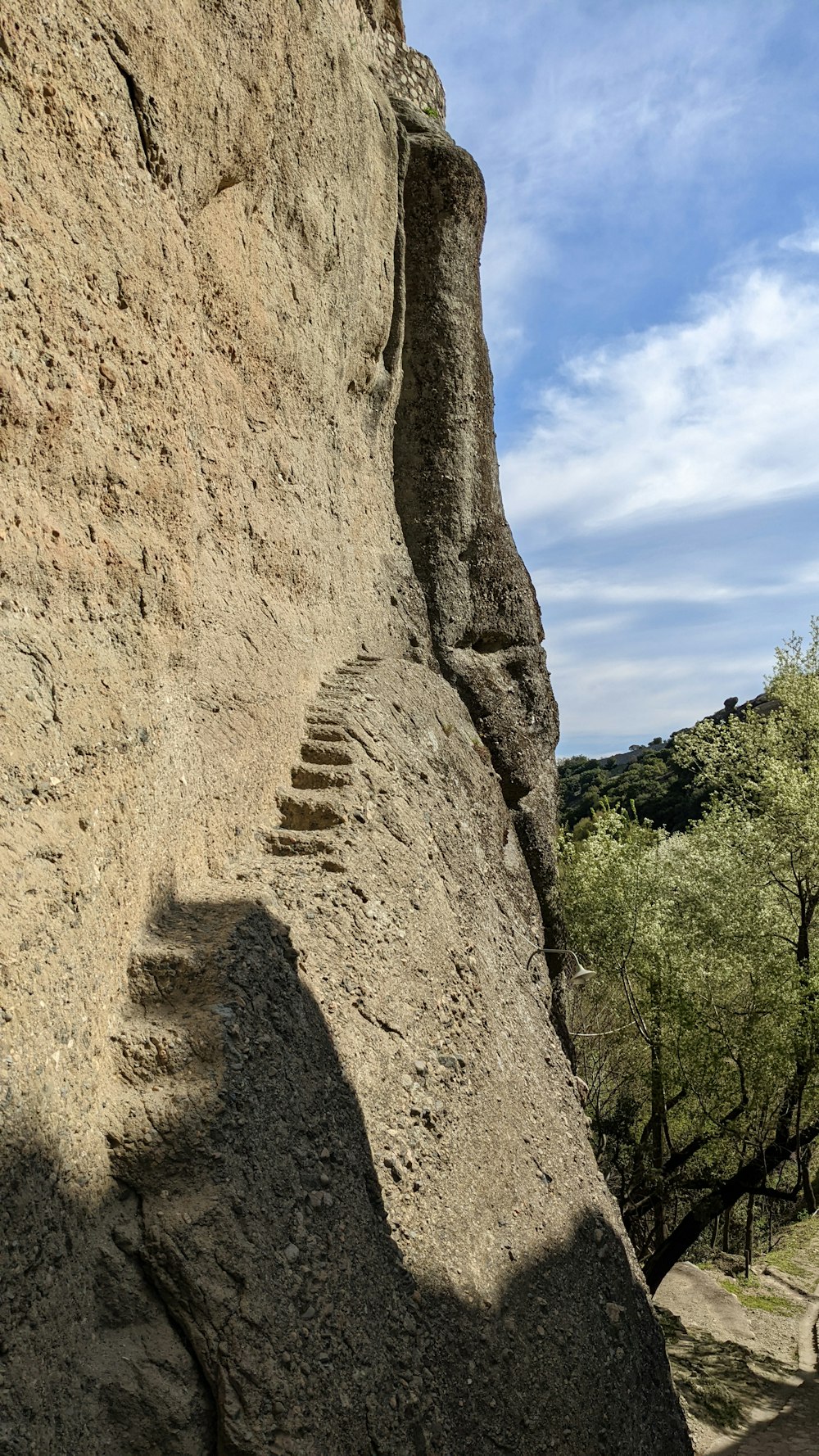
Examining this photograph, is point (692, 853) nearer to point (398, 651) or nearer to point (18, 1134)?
point (398, 651)

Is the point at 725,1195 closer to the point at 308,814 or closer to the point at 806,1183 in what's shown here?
the point at 806,1183

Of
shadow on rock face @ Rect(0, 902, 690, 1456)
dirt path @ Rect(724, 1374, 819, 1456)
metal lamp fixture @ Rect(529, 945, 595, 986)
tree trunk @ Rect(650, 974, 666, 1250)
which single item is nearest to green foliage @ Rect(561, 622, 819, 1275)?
tree trunk @ Rect(650, 974, 666, 1250)

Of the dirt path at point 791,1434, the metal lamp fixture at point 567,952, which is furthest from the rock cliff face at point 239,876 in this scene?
the dirt path at point 791,1434

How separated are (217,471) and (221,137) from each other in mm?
1506

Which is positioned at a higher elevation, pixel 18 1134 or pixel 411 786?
pixel 411 786

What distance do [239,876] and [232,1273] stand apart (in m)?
1.68

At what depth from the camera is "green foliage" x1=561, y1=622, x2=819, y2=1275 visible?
14102mm

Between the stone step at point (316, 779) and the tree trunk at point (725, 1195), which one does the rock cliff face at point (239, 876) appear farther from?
the tree trunk at point (725, 1195)

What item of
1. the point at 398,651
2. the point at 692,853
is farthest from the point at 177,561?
the point at 692,853

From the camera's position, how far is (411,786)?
6.23 meters

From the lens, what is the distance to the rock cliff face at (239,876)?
314 centimetres

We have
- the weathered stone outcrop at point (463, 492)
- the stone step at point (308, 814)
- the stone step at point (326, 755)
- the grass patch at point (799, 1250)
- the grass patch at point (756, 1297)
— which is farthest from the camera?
the grass patch at point (799, 1250)

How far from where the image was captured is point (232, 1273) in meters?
3.28

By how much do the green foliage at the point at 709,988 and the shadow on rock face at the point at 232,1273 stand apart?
1031 centimetres
